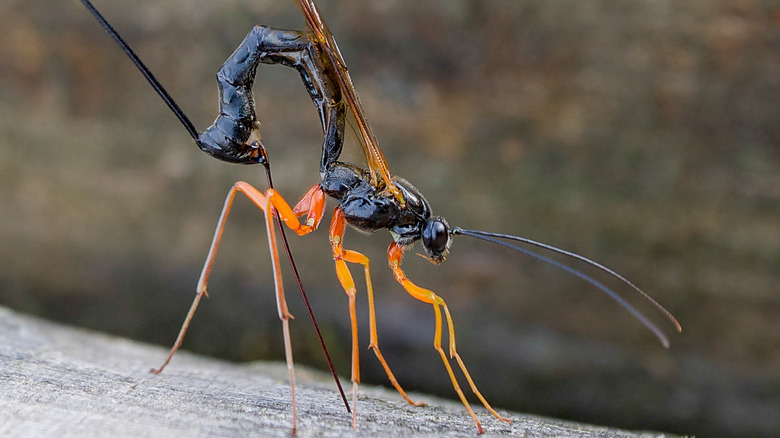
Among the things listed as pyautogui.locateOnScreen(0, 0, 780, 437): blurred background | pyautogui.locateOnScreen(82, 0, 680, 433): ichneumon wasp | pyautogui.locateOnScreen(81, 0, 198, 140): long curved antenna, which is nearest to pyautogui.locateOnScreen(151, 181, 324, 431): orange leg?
pyautogui.locateOnScreen(82, 0, 680, 433): ichneumon wasp

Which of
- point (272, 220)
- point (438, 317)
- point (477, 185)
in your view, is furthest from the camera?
point (477, 185)

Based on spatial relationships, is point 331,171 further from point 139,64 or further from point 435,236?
point 139,64

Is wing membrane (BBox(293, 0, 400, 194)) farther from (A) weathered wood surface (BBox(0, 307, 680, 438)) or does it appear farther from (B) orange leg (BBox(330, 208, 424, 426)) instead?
(A) weathered wood surface (BBox(0, 307, 680, 438))

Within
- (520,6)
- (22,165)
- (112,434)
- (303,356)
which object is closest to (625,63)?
(520,6)

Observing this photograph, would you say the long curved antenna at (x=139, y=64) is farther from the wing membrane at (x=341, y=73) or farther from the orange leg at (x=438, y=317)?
the orange leg at (x=438, y=317)

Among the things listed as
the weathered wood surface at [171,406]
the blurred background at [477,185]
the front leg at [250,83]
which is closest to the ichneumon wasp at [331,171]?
the front leg at [250,83]

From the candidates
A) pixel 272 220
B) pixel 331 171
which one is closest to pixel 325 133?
pixel 331 171
